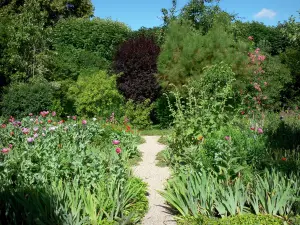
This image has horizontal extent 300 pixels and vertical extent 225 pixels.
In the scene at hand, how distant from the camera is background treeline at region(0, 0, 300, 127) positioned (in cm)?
959

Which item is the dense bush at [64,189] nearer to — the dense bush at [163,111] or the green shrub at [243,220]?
the green shrub at [243,220]

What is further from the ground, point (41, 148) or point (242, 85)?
point (242, 85)

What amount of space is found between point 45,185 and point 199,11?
8.55 m

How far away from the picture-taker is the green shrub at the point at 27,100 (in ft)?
32.5

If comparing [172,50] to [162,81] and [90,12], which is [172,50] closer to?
[162,81]

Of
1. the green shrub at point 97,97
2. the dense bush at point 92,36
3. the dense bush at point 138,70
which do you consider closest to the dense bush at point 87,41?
the dense bush at point 92,36

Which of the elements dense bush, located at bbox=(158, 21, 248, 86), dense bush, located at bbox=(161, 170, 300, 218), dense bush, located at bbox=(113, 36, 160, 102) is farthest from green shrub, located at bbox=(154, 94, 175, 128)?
dense bush, located at bbox=(161, 170, 300, 218)

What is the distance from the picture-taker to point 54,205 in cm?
349

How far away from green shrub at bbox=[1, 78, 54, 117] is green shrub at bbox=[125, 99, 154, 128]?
2237 mm

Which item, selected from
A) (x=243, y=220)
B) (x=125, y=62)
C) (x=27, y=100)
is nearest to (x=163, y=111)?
(x=125, y=62)

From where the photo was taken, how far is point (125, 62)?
1112cm

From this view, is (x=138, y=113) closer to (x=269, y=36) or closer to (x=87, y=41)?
(x=87, y=41)

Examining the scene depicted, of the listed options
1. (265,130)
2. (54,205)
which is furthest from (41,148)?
(265,130)

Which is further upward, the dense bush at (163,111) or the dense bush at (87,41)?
the dense bush at (87,41)
